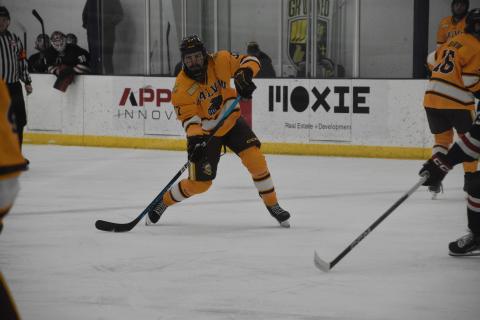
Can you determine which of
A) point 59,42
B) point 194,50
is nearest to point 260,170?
point 194,50

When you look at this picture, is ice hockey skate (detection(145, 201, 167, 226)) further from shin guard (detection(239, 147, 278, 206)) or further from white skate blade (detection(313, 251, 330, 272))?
white skate blade (detection(313, 251, 330, 272))

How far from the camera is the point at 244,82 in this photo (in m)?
4.61

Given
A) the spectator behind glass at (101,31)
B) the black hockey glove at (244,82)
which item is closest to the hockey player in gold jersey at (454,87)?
the black hockey glove at (244,82)

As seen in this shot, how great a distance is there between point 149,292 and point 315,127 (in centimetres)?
525

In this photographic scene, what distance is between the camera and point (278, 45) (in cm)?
971

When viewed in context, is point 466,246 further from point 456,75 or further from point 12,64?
point 12,64

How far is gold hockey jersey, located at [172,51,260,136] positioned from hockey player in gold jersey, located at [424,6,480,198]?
1.26 meters

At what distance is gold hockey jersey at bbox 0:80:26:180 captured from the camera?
1.73 meters

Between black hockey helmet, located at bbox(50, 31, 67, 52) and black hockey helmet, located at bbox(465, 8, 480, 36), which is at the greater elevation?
black hockey helmet, located at bbox(465, 8, 480, 36)

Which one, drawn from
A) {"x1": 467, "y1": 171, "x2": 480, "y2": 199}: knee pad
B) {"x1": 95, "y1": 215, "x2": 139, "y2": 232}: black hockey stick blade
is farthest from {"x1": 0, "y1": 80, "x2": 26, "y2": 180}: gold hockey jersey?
{"x1": 95, "y1": 215, "x2": 139, "y2": 232}: black hockey stick blade

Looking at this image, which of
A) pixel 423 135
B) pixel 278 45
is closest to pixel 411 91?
pixel 423 135

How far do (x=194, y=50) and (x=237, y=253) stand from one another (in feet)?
3.43

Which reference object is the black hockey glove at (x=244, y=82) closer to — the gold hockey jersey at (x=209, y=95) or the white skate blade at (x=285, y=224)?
the gold hockey jersey at (x=209, y=95)

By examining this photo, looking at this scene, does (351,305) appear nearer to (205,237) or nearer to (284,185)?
(205,237)
